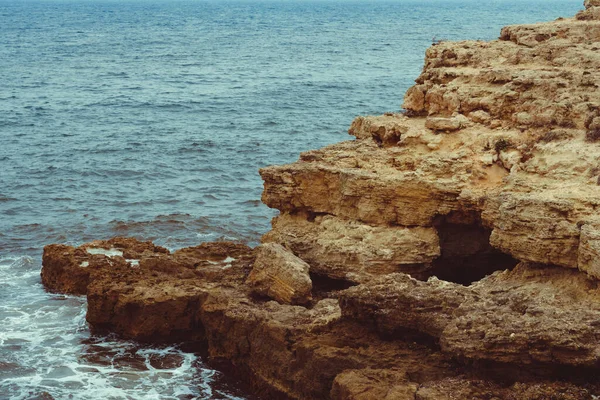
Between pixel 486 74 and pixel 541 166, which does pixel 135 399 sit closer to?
pixel 541 166

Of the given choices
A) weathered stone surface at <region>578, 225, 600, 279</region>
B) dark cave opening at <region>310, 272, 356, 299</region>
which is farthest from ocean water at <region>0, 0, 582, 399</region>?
weathered stone surface at <region>578, 225, 600, 279</region>

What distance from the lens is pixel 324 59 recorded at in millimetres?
71562

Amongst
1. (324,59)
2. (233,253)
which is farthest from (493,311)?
(324,59)

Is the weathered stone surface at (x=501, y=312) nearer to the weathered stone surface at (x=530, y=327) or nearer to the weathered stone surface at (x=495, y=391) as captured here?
the weathered stone surface at (x=530, y=327)

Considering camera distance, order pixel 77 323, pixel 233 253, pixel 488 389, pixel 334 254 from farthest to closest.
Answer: pixel 233 253, pixel 77 323, pixel 334 254, pixel 488 389

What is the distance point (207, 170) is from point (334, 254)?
18.8m

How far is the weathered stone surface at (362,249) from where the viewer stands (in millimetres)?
16578

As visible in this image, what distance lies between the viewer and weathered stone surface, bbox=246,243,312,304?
16281 mm

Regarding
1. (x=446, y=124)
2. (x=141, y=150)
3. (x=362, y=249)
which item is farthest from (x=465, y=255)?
(x=141, y=150)

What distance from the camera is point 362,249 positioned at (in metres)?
16.8

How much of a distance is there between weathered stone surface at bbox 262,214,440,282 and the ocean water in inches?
114

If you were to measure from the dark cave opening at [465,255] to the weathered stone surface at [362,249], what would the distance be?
0.46m

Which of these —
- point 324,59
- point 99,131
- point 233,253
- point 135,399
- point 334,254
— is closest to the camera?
point 135,399

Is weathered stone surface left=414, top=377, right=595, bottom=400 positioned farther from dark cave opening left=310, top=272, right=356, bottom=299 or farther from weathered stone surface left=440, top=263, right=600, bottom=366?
dark cave opening left=310, top=272, right=356, bottom=299
